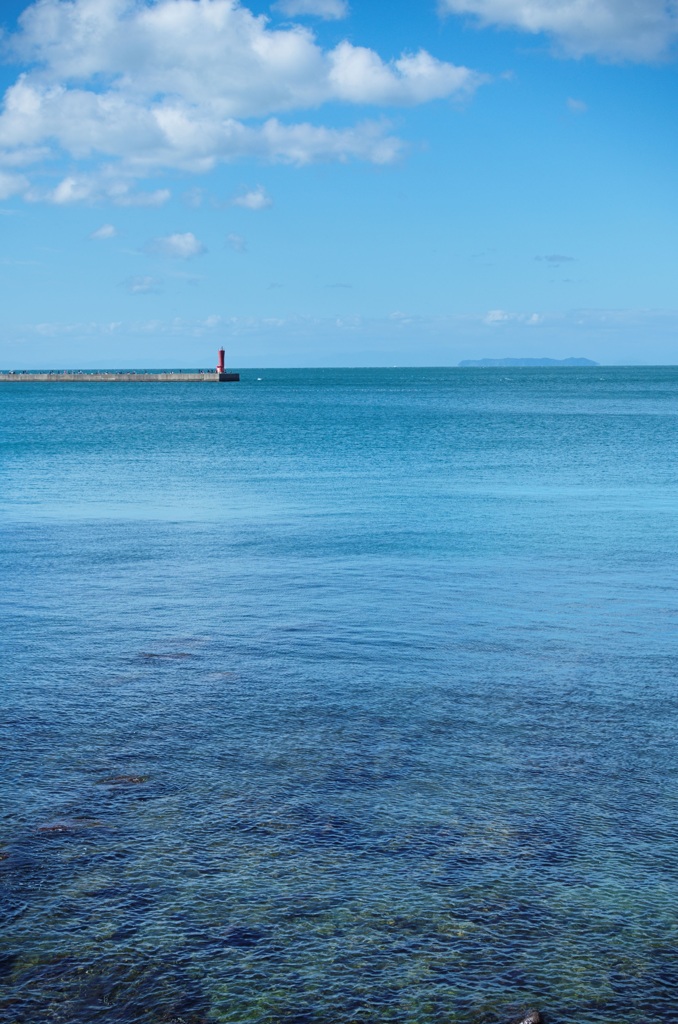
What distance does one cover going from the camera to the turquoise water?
643 cm

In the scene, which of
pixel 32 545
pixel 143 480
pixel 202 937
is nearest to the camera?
pixel 202 937

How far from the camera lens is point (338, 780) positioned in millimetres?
9289

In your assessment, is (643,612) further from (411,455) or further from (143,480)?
(411,455)

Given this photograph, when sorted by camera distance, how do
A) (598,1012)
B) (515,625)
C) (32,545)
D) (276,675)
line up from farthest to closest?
(32,545), (515,625), (276,675), (598,1012)

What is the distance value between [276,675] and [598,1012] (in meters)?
6.95

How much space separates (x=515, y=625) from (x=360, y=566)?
17.5ft

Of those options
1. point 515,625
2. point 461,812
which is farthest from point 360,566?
point 461,812

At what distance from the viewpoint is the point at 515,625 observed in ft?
49.8

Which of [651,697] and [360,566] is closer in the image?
[651,697]

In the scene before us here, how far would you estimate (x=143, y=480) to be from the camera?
40906mm

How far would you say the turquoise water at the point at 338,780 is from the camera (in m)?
6.43

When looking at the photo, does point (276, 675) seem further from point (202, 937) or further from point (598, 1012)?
point (598, 1012)

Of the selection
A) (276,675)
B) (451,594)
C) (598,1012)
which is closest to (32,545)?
(451,594)

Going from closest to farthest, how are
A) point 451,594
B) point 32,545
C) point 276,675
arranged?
point 276,675
point 451,594
point 32,545
